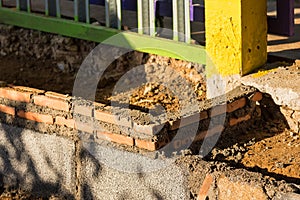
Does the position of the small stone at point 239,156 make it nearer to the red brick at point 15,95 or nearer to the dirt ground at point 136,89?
the dirt ground at point 136,89

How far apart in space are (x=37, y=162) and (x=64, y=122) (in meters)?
0.39

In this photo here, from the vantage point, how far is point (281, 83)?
6590 mm

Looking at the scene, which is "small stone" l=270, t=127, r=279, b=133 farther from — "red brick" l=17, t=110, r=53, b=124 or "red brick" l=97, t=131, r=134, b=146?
"red brick" l=17, t=110, r=53, b=124

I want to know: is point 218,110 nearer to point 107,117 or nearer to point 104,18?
point 107,117

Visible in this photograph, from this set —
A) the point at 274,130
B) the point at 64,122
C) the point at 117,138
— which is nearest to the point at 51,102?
the point at 64,122

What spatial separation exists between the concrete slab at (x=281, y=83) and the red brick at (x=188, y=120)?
606mm

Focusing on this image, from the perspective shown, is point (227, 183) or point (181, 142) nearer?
point (227, 183)

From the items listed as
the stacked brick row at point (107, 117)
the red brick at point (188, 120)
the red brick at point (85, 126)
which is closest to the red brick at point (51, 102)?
the stacked brick row at point (107, 117)

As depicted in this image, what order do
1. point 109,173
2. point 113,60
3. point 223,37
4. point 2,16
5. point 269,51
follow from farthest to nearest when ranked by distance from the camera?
point 2,16
point 113,60
point 269,51
point 223,37
point 109,173

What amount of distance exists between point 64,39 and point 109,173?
245 cm

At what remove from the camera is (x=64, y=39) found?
8.37 metres

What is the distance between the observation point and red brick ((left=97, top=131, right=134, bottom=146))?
617cm

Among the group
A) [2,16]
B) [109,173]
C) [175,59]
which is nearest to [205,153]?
[109,173]

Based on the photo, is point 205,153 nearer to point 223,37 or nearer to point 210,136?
point 210,136
